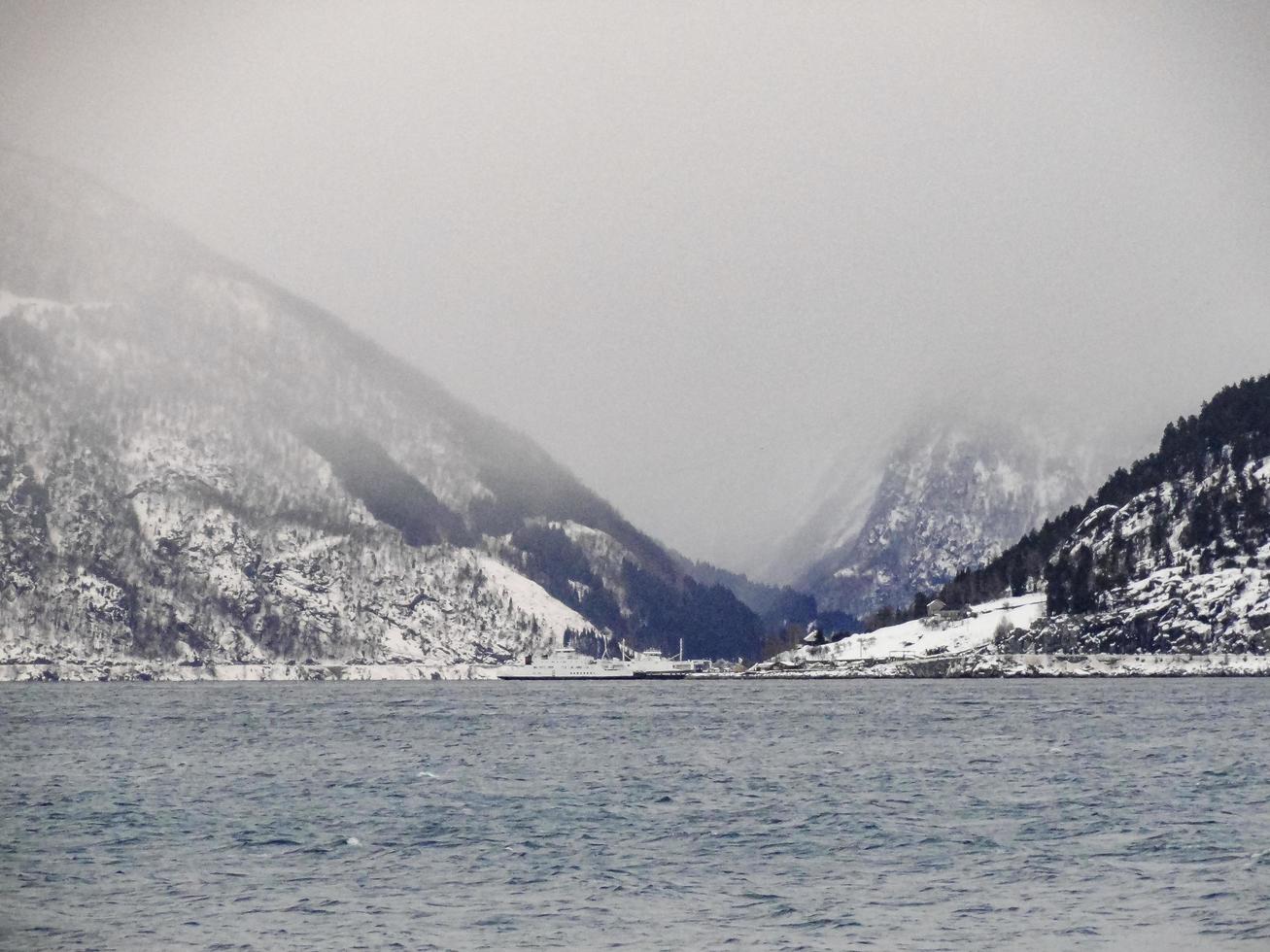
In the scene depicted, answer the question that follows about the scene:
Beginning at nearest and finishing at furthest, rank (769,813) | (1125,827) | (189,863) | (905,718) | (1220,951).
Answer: (1220,951) < (189,863) < (1125,827) < (769,813) < (905,718)

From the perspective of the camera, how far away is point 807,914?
5981 cm

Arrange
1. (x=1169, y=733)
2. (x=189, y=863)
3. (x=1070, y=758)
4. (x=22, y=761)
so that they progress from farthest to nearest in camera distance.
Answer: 1. (x=1169, y=733)
2. (x=22, y=761)
3. (x=1070, y=758)
4. (x=189, y=863)

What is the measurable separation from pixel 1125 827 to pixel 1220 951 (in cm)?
2999

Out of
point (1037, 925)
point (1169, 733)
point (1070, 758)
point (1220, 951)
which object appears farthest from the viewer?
point (1169, 733)

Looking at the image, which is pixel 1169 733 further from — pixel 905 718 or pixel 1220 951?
pixel 1220 951

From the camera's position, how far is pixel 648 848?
3041 inches

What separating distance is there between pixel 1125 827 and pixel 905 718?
110720 millimetres

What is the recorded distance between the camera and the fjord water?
189 feet

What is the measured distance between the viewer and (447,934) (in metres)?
56.9

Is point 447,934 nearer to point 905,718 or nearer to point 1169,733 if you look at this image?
point 1169,733

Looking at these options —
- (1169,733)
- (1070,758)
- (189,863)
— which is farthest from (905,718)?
(189,863)

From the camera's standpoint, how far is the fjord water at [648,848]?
57594mm

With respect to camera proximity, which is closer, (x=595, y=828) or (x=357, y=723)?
(x=595, y=828)

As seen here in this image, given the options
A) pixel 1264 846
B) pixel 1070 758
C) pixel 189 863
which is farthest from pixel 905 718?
pixel 189 863
